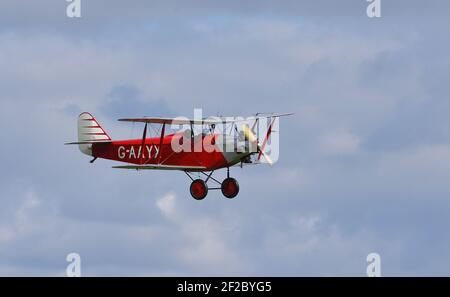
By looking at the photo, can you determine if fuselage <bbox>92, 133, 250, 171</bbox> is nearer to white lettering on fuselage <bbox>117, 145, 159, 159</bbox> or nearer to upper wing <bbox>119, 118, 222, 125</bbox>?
white lettering on fuselage <bbox>117, 145, 159, 159</bbox>

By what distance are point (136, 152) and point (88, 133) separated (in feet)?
16.0

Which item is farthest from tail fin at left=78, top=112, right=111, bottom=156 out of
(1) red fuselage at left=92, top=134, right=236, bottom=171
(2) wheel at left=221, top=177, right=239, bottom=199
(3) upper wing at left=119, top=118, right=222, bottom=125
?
(2) wheel at left=221, top=177, right=239, bottom=199

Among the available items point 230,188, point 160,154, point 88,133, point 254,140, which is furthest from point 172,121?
point 88,133

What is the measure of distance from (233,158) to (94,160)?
817 centimetres

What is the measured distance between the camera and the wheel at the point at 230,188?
74000mm

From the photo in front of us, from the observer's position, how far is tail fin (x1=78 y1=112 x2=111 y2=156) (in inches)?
3125

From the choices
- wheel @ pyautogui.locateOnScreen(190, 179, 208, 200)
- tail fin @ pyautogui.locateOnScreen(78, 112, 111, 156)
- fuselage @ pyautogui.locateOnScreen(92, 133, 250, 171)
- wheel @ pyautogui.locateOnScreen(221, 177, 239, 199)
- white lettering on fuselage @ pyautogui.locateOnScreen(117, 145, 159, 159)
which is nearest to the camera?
wheel @ pyautogui.locateOnScreen(221, 177, 239, 199)

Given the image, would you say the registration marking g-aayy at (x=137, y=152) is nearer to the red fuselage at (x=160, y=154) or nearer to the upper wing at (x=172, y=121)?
the red fuselage at (x=160, y=154)

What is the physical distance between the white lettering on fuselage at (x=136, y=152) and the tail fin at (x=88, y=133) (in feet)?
5.51

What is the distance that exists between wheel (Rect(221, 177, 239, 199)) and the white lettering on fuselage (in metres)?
3.82

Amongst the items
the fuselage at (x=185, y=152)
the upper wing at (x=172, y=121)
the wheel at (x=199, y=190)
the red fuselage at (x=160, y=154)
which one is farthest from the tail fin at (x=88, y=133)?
the wheel at (x=199, y=190)

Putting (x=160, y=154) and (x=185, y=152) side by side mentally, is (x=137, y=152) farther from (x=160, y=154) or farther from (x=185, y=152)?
(x=185, y=152)
